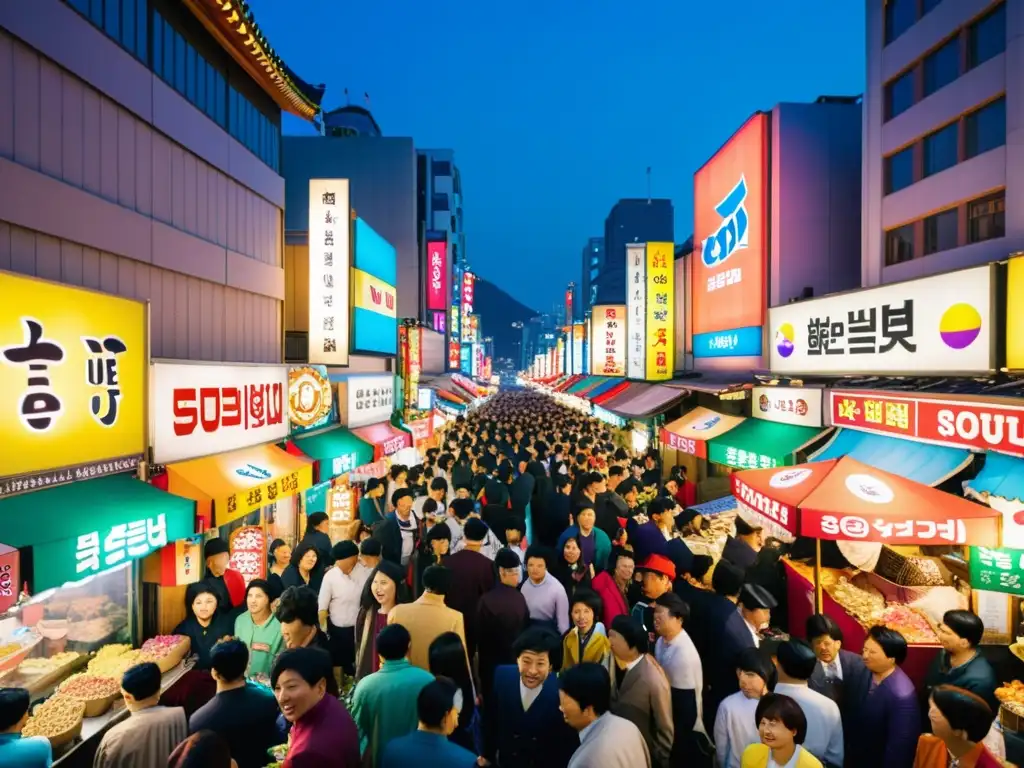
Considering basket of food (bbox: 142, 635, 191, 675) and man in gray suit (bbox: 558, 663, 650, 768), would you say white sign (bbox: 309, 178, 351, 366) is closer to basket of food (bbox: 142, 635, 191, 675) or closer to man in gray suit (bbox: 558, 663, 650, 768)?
basket of food (bbox: 142, 635, 191, 675)

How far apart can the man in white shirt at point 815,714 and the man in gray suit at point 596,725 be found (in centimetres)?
129

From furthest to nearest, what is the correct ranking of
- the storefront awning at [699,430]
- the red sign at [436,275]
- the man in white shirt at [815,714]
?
the red sign at [436,275], the storefront awning at [699,430], the man in white shirt at [815,714]

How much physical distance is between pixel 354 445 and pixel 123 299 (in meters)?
6.31

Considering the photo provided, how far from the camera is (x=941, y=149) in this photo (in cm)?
1224

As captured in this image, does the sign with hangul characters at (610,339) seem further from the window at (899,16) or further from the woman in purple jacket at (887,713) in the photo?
the woman in purple jacket at (887,713)

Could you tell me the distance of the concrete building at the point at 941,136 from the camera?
10.3 metres

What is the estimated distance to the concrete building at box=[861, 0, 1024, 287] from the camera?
406 inches

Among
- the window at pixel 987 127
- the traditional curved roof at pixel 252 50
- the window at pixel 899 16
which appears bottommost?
the window at pixel 987 127

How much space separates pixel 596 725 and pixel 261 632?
3753 millimetres

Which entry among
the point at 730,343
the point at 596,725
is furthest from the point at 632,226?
the point at 596,725

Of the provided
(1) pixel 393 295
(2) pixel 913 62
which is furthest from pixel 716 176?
(1) pixel 393 295

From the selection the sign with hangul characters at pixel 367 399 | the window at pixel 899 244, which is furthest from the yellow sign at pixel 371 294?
the window at pixel 899 244

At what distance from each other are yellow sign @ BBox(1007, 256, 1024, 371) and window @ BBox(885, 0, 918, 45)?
29.4ft

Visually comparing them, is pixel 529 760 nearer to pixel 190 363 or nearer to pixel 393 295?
pixel 190 363
